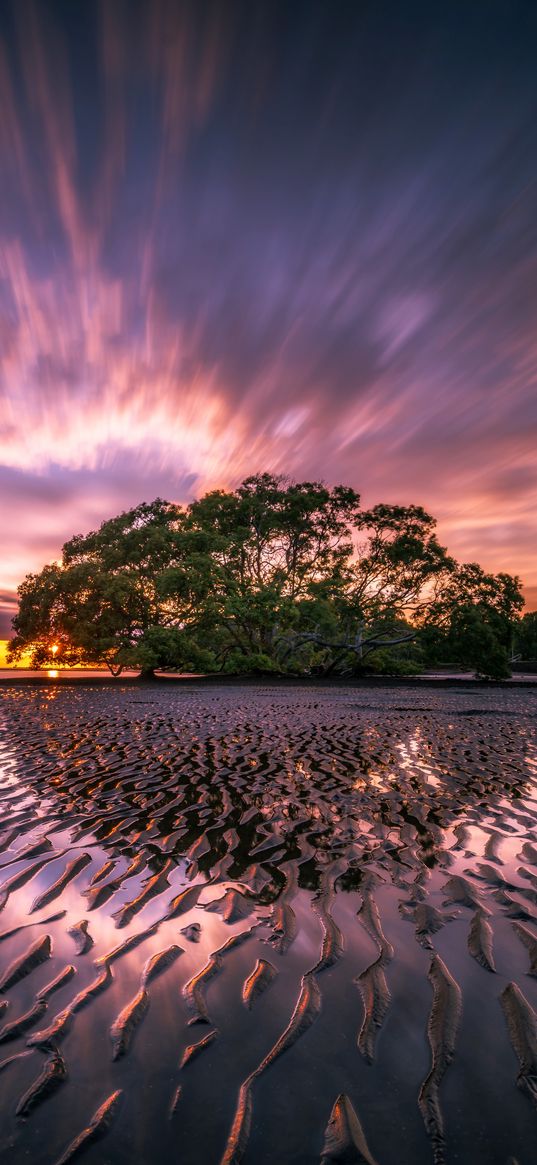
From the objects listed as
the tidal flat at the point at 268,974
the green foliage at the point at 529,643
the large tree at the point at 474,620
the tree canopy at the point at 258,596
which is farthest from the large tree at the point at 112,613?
the green foliage at the point at 529,643

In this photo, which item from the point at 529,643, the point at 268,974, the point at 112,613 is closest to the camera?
the point at 268,974

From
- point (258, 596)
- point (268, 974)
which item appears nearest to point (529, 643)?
point (258, 596)

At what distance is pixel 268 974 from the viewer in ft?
10.7

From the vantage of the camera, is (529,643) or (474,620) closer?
(474,620)

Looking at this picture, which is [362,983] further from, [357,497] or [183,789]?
[357,497]

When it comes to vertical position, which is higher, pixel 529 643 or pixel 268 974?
pixel 529 643

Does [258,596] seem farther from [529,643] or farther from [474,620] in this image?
[529,643]

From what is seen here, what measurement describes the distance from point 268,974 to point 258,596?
1451 inches

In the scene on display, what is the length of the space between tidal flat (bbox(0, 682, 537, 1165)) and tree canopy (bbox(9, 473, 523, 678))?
31.4m

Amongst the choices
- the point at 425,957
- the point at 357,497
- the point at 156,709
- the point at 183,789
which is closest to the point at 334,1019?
the point at 425,957

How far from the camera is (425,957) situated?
3.49 meters

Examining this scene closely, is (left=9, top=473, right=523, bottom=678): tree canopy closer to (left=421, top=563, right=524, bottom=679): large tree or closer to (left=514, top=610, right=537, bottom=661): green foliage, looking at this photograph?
(left=421, top=563, right=524, bottom=679): large tree

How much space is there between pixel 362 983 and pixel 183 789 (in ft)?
17.2

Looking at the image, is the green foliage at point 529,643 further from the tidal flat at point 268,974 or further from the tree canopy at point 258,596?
the tidal flat at point 268,974
